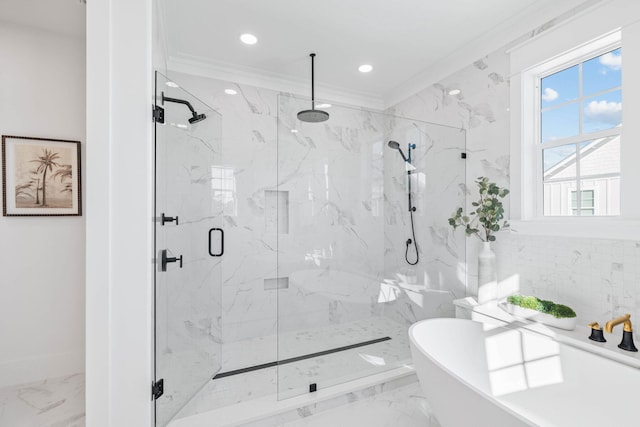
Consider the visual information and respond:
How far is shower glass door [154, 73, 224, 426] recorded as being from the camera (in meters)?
1.77

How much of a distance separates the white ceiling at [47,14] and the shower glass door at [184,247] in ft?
3.15

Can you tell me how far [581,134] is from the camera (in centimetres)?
211

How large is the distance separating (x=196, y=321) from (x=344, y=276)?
1.18m

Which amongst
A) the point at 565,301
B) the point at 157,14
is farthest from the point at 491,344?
the point at 157,14

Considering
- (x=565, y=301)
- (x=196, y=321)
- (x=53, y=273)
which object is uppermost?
(x=53, y=273)

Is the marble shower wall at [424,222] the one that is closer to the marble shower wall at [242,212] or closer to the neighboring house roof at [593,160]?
the neighboring house roof at [593,160]

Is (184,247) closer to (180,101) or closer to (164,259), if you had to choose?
(164,259)

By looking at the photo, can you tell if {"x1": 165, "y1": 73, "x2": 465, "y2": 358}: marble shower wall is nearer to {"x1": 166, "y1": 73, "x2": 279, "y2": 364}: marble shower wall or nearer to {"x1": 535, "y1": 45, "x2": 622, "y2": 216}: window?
{"x1": 166, "y1": 73, "x2": 279, "y2": 364}: marble shower wall

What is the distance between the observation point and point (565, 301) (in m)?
2.09

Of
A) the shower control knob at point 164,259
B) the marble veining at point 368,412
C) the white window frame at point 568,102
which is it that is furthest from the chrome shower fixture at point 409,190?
the shower control knob at point 164,259

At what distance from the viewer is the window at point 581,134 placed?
6.44 feet

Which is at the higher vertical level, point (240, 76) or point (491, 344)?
point (240, 76)

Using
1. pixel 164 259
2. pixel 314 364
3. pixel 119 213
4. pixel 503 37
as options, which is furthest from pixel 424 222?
pixel 119 213

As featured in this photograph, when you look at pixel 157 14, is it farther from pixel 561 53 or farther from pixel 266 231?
pixel 561 53
